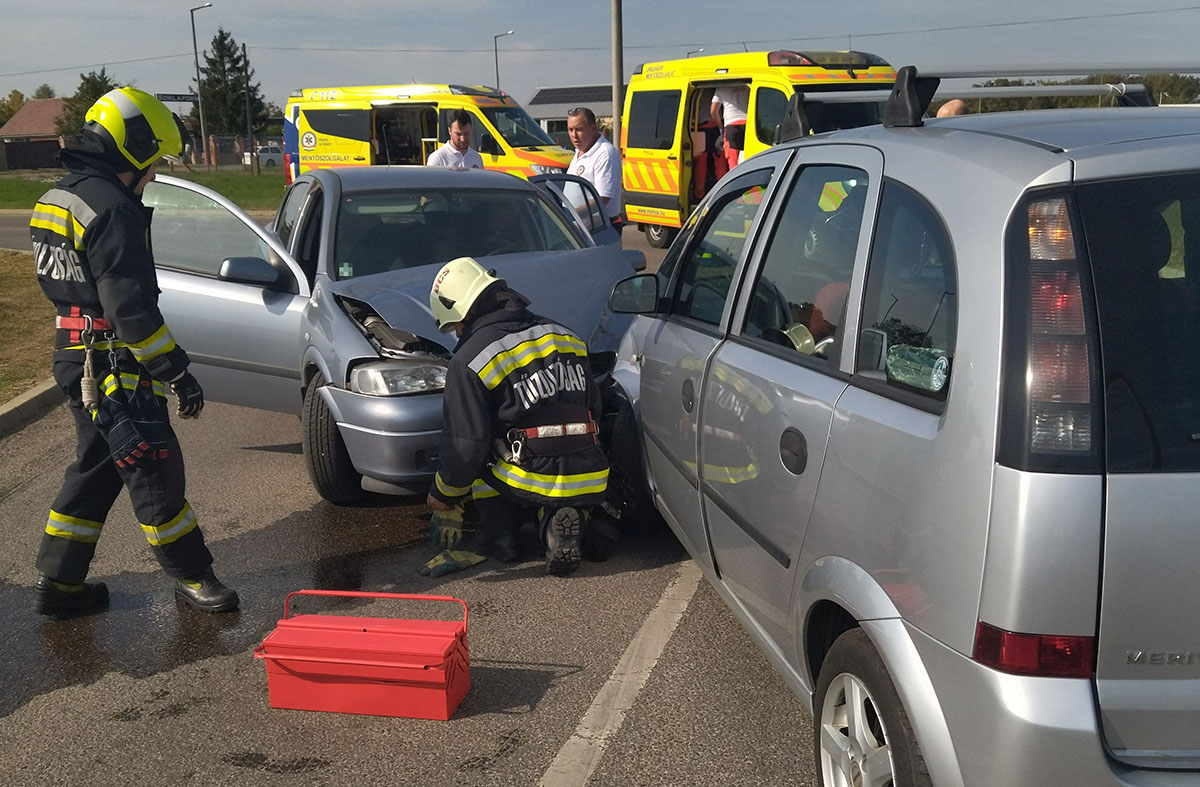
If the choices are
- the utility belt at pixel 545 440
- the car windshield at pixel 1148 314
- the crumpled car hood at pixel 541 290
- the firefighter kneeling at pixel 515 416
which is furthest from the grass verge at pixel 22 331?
the car windshield at pixel 1148 314

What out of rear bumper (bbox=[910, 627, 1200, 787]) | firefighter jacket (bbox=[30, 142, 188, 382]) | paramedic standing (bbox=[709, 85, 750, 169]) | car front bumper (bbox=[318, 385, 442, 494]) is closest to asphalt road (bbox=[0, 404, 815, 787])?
car front bumper (bbox=[318, 385, 442, 494])

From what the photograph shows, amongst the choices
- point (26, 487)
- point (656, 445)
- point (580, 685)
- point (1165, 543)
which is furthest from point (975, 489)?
point (26, 487)

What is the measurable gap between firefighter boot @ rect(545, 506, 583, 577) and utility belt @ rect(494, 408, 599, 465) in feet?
0.84

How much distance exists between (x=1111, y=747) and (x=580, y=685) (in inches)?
79.1

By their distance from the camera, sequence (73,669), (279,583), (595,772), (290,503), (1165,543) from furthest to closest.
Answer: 1. (290,503)
2. (279,583)
3. (73,669)
4. (595,772)
5. (1165,543)

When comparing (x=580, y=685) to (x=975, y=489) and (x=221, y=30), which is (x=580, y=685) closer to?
(x=975, y=489)

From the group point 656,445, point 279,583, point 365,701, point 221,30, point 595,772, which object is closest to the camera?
point 595,772

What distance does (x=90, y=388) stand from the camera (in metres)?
3.96

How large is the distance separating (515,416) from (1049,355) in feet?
9.22

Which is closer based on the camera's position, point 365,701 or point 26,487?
point 365,701

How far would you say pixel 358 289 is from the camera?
17.7 ft

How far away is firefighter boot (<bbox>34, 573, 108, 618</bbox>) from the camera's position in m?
4.24

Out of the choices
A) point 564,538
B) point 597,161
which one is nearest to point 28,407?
point 564,538

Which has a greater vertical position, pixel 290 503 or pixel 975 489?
pixel 975 489
